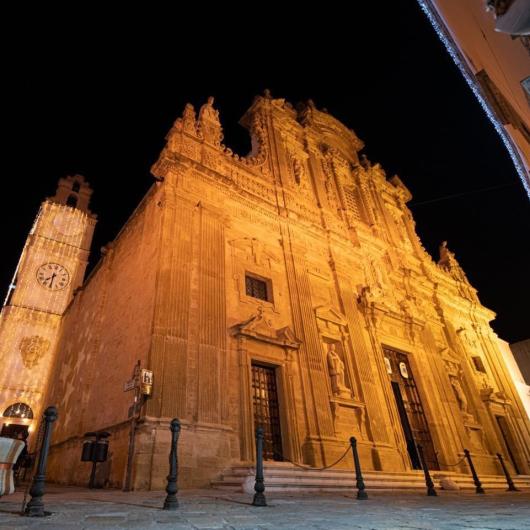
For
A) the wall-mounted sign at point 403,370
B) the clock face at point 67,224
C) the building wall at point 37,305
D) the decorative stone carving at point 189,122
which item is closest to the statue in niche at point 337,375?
the wall-mounted sign at point 403,370

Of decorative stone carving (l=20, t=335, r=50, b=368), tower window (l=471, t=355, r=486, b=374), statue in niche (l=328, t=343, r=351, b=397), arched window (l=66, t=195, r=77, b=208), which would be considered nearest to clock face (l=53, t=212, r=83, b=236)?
arched window (l=66, t=195, r=77, b=208)

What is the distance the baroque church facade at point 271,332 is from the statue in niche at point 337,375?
0.15 ft

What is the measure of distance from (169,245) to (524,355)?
3234 centimetres

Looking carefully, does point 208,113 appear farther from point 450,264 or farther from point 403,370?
point 450,264

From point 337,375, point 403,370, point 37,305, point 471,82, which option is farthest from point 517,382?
point 37,305

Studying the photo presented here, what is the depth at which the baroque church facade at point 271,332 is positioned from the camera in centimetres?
877

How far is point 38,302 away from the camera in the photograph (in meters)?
27.6

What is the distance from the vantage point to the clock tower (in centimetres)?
2419

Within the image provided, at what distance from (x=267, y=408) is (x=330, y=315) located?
4396mm

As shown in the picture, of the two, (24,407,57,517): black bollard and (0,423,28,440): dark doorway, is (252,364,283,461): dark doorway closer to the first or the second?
(24,407,57,517): black bollard

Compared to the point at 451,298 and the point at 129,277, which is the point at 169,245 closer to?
the point at 129,277

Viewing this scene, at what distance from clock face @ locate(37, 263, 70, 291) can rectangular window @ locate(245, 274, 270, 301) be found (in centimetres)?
2312

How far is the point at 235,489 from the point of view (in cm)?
682

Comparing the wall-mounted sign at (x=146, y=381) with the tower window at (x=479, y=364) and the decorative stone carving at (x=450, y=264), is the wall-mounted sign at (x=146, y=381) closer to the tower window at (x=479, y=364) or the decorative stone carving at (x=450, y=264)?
the tower window at (x=479, y=364)
